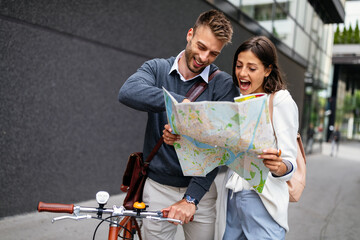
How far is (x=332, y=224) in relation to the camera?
5.79 metres

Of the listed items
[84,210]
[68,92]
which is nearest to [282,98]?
[84,210]

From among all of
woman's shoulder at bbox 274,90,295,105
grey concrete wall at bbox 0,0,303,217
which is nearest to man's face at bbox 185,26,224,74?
woman's shoulder at bbox 274,90,295,105

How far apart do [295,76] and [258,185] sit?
13.8 meters

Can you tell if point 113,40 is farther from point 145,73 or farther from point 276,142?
point 276,142

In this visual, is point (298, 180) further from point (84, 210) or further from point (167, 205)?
point (84, 210)

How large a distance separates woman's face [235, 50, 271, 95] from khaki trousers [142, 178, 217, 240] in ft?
2.36

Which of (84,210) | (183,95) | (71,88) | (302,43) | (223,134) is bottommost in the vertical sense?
(84,210)

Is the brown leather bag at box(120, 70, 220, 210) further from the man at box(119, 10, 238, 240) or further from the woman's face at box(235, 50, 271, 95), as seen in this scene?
the woman's face at box(235, 50, 271, 95)

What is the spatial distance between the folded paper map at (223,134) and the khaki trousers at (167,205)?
50cm

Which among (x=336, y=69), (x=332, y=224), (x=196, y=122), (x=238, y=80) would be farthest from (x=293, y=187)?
(x=336, y=69)

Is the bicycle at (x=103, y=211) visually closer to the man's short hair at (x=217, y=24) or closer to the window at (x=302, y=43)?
the man's short hair at (x=217, y=24)

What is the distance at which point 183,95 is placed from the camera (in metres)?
2.02

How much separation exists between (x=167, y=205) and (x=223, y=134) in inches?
36.2

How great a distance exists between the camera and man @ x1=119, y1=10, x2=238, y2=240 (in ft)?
6.04
